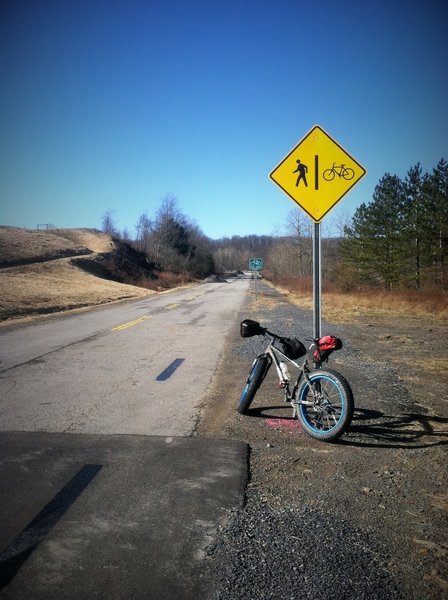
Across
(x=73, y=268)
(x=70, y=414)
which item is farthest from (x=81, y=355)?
(x=73, y=268)

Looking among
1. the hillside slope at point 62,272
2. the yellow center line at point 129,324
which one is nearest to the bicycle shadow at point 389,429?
the yellow center line at point 129,324

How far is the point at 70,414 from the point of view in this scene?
4.56 m

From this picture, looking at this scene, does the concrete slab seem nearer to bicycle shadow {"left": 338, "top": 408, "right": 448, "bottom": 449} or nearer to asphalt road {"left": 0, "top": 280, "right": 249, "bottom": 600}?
asphalt road {"left": 0, "top": 280, "right": 249, "bottom": 600}

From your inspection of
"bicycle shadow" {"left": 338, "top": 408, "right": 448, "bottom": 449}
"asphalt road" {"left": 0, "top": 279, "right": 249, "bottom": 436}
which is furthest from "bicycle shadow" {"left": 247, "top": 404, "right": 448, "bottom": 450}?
"asphalt road" {"left": 0, "top": 279, "right": 249, "bottom": 436}

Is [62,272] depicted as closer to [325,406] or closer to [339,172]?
[339,172]

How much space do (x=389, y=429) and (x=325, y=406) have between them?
90 centimetres

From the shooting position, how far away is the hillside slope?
19.9 meters

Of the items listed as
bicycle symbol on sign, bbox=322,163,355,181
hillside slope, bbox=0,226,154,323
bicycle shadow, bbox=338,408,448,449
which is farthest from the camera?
hillside slope, bbox=0,226,154,323

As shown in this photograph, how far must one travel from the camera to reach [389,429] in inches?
158

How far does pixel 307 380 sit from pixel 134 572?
2.44 m

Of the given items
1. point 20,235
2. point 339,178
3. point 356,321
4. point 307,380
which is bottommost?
point 356,321

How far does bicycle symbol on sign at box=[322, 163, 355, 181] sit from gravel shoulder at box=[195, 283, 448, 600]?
309cm

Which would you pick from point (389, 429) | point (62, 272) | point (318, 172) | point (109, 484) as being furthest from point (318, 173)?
point (62, 272)

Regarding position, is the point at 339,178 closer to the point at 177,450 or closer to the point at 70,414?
the point at 177,450
